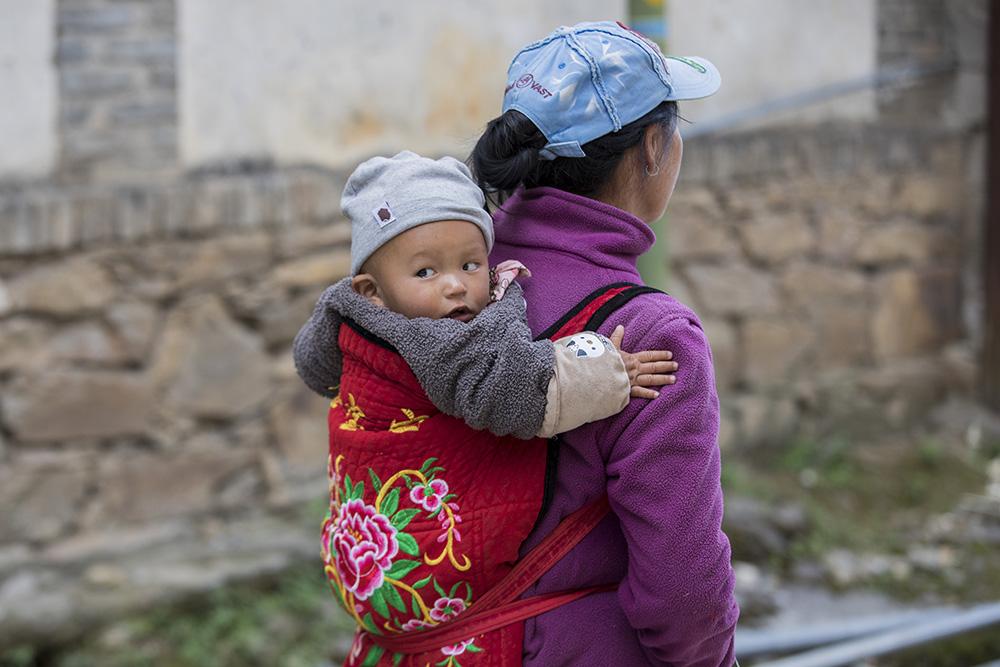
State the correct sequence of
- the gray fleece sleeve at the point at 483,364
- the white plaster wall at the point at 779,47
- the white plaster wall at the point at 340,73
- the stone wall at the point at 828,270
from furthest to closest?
the stone wall at the point at 828,270 → the white plaster wall at the point at 779,47 → the white plaster wall at the point at 340,73 → the gray fleece sleeve at the point at 483,364

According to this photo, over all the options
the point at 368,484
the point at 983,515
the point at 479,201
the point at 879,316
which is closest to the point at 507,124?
the point at 479,201

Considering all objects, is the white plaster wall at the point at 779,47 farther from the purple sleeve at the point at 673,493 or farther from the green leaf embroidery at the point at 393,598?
the green leaf embroidery at the point at 393,598

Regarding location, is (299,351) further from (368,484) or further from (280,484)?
(280,484)

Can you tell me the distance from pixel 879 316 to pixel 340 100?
2887mm

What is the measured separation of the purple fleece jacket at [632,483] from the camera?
156 cm

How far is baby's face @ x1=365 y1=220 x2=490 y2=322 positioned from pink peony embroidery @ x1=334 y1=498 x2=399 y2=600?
0.28 meters

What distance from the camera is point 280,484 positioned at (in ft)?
14.0

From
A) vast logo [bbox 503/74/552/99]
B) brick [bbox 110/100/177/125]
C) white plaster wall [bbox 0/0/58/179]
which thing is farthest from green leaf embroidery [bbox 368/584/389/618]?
brick [bbox 110/100/177/125]

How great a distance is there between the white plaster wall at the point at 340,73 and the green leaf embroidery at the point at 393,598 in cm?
240

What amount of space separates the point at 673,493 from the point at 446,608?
341 millimetres

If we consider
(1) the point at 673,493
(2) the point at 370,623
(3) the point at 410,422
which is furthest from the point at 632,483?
(2) the point at 370,623

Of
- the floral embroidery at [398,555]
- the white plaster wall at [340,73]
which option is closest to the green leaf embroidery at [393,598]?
the floral embroidery at [398,555]

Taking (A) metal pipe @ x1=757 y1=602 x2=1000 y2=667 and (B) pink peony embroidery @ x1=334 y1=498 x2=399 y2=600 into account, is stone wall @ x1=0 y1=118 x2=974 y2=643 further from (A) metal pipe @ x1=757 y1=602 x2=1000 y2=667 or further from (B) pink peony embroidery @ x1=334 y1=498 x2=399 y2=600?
(B) pink peony embroidery @ x1=334 y1=498 x2=399 y2=600

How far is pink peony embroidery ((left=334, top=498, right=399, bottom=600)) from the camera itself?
64.9 inches
